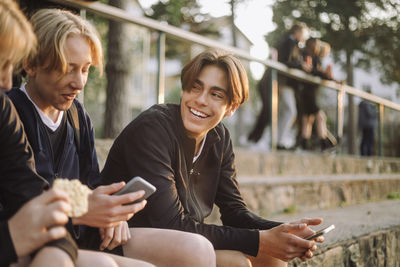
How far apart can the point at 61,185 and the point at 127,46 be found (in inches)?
228

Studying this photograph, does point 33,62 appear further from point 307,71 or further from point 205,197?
point 307,71

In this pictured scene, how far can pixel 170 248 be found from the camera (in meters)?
1.57

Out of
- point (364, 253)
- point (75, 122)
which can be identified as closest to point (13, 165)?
point (75, 122)

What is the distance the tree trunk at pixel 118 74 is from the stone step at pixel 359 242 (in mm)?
3250

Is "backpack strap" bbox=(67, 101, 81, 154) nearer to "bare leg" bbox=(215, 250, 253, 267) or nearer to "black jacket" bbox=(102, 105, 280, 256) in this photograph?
"black jacket" bbox=(102, 105, 280, 256)

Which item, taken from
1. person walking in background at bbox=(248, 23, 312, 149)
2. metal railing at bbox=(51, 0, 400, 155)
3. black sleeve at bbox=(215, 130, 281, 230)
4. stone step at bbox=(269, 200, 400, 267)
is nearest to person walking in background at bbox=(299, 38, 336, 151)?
metal railing at bbox=(51, 0, 400, 155)

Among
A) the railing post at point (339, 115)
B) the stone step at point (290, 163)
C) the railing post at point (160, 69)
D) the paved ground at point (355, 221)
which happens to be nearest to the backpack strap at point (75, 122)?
the stone step at point (290, 163)

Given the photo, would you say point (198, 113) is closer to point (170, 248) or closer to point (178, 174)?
point (178, 174)

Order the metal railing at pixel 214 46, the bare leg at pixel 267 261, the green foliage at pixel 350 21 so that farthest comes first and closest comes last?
the green foliage at pixel 350 21 < the metal railing at pixel 214 46 < the bare leg at pixel 267 261

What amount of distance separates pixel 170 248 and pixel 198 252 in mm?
104

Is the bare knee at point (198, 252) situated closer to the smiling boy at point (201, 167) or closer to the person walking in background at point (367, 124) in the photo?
the smiling boy at point (201, 167)

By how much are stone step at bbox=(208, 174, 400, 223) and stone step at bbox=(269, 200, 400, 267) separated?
0.23 metres

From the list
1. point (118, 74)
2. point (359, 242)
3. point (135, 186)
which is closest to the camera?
point (135, 186)

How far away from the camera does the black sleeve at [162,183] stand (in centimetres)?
179
